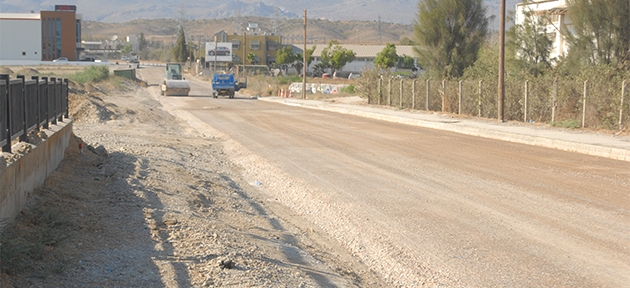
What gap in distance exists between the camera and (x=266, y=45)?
534 feet

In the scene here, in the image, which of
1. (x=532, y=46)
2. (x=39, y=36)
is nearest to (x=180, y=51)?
(x=39, y=36)

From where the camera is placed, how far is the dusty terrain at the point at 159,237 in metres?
6.71

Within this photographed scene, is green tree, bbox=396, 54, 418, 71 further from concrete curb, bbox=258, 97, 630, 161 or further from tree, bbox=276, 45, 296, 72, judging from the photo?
concrete curb, bbox=258, 97, 630, 161

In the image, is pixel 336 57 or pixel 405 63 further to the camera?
pixel 405 63

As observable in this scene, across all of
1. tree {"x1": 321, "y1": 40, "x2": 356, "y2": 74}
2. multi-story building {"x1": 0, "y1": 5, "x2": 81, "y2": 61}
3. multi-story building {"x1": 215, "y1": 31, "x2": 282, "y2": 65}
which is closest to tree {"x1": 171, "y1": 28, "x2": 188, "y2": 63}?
multi-story building {"x1": 215, "y1": 31, "x2": 282, "y2": 65}

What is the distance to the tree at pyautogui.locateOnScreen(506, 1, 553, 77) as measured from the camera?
3412cm

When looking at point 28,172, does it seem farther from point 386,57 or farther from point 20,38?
point 20,38

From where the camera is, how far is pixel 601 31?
91.9ft

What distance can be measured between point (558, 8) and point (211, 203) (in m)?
39.1

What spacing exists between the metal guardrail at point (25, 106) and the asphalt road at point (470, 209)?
4.21m

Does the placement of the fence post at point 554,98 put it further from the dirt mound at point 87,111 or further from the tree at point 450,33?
the dirt mound at point 87,111

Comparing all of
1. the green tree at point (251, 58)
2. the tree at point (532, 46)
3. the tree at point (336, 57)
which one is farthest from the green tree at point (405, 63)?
the tree at point (532, 46)

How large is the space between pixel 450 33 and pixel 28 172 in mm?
34430

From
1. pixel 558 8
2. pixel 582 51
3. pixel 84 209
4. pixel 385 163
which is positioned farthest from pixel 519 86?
pixel 84 209
